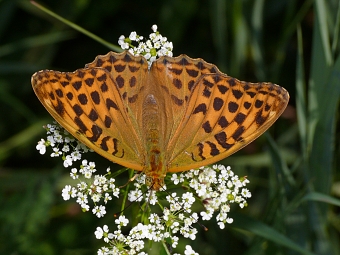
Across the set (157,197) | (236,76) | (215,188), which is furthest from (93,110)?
(236,76)

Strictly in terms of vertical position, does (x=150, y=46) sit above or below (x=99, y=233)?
above

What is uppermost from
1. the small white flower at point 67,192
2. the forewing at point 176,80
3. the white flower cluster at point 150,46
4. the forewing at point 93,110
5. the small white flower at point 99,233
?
the white flower cluster at point 150,46

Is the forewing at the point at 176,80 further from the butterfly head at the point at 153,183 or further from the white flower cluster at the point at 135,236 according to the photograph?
the white flower cluster at the point at 135,236

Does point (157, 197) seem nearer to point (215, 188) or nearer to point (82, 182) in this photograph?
point (215, 188)

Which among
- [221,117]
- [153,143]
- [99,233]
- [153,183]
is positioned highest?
[221,117]

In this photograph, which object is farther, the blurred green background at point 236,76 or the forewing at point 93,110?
the blurred green background at point 236,76

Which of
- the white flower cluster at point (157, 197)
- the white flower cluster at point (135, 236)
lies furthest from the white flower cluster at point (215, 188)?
the white flower cluster at point (135, 236)

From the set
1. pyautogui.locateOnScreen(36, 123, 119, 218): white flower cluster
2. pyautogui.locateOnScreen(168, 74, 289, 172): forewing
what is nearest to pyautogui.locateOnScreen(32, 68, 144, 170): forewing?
pyautogui.locateOnScreen(36, 123, 119, 218): white flower cluster

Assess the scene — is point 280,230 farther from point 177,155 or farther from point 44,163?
point 44,163

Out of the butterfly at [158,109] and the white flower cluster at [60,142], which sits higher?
the butterfly at [158,109]
